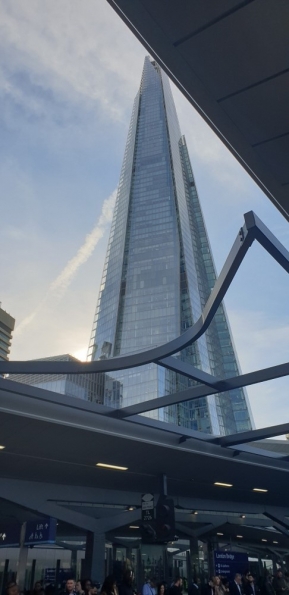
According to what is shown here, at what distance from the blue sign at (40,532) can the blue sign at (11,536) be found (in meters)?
0.49

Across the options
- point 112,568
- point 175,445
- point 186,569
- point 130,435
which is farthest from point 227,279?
point 186,569

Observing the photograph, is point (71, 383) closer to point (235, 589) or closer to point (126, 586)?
point (235, 589)

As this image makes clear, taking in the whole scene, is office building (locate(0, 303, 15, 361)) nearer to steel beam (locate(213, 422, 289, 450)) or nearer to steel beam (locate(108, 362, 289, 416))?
steel beam (locate(213, 422, 289, 450))

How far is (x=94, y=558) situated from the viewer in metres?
18.8

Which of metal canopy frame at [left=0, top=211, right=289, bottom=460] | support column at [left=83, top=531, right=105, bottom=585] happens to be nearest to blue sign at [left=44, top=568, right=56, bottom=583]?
support column at [left=83, top=531, right=105, bottom=585]

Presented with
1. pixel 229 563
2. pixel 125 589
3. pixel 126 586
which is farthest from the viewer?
pixel 229 563

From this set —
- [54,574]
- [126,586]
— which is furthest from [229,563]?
[54,574]

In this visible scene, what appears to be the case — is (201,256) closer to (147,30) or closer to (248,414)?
(248,414)

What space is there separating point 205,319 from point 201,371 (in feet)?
10.3

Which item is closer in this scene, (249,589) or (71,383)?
(249,589)

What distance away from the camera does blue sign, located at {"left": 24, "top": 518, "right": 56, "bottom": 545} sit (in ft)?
41.8

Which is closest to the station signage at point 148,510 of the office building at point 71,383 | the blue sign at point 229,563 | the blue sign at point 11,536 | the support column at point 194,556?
the blue sign at point 11,536

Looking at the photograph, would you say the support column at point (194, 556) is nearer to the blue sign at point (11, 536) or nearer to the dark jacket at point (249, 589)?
the dark jacket at point (249, 589)

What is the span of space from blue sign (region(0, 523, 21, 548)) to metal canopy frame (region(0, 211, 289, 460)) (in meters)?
5.20
